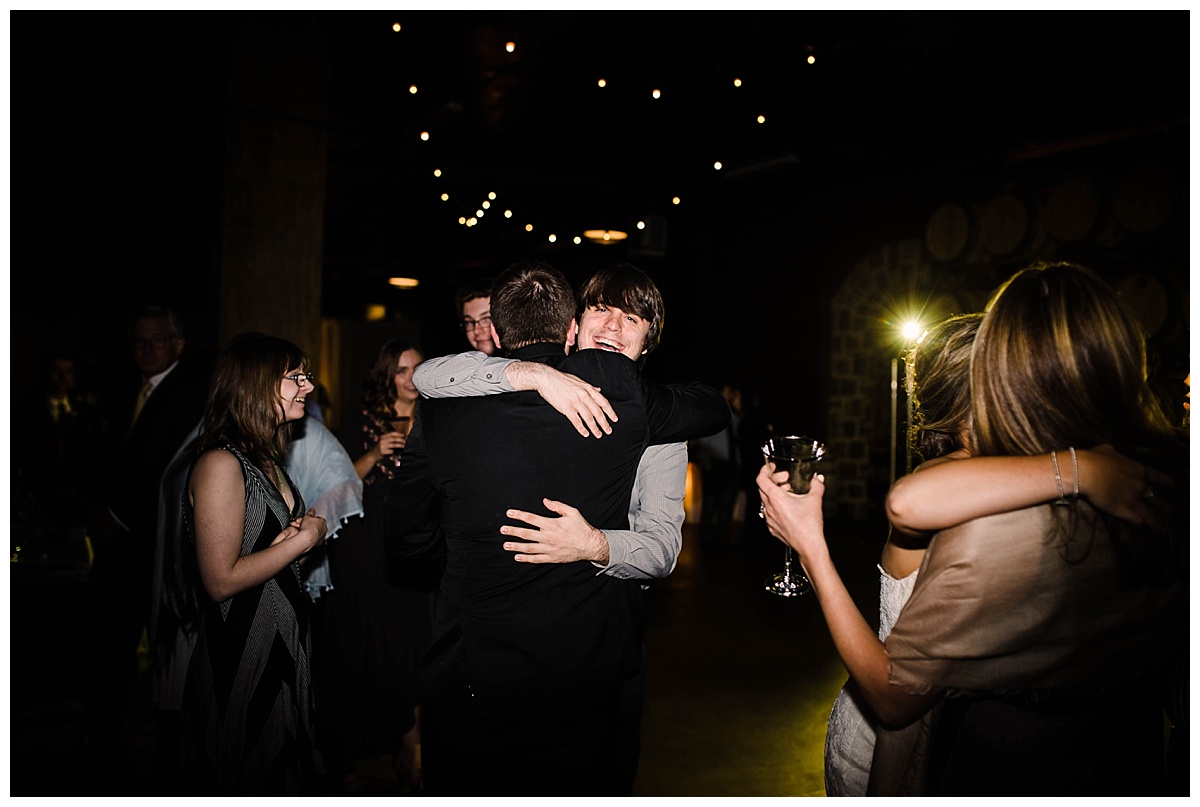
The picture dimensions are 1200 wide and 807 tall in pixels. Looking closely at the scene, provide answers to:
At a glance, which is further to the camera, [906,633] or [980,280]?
[980,280]

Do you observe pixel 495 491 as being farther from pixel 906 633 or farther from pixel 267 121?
pixel 267 121

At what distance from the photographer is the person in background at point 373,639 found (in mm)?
2887

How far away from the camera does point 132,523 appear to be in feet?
9.96

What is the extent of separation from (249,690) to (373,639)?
0.94 m

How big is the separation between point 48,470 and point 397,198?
5.91 metres

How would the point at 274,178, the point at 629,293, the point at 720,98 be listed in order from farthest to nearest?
the point at 720,98, the point at 274,178, the point at 629,293

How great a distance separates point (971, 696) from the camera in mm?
1260

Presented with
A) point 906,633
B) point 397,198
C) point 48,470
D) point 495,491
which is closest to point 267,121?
point 48,470

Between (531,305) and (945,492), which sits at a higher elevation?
(531,305)

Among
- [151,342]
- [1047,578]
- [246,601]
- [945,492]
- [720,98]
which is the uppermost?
[720,98]

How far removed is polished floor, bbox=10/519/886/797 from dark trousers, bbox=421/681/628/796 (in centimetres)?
131

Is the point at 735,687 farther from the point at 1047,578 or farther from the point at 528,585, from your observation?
the point at 1047,578

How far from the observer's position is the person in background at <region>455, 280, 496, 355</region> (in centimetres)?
294

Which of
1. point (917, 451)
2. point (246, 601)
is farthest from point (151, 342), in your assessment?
point (917, 451)
